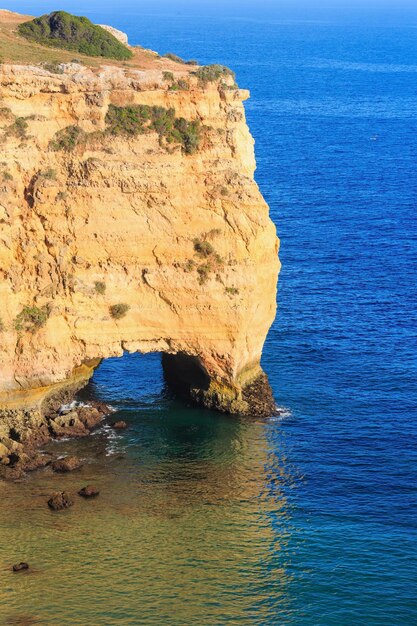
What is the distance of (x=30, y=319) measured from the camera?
6084 centimetres

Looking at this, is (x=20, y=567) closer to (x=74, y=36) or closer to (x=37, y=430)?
(x=37, y=430)

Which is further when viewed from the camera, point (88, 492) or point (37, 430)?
point (37, 430)

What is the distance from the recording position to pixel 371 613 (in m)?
46.0

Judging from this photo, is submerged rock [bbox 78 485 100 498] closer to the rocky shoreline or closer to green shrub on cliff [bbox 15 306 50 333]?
the rocky shoreline

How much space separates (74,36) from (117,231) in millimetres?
15150

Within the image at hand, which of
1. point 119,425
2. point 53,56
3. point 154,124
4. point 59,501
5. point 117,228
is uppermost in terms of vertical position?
point 53,56

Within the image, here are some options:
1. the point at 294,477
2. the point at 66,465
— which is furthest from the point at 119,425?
the point at 294,477

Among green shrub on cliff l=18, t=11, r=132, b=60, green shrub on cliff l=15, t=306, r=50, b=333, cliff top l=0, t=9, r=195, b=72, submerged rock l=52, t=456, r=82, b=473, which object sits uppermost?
green shrub on cliff l=18, t=11, r=132, b=60

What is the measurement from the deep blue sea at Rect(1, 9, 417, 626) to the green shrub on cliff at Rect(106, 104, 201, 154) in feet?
52.1

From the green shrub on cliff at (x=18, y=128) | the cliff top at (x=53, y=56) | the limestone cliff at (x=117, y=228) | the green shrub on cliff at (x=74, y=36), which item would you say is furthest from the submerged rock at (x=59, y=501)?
the green shrub on cliff at (x=74, y=36)

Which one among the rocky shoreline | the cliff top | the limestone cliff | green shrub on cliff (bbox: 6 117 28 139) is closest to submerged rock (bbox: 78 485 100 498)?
the rocky shoreline

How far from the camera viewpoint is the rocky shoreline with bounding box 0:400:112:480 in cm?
5703

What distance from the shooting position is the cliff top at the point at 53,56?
62.6m

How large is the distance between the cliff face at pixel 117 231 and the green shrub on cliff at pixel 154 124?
33cm
